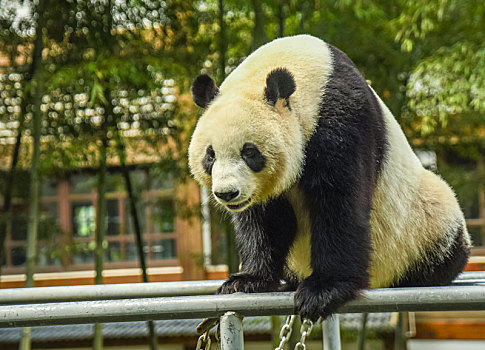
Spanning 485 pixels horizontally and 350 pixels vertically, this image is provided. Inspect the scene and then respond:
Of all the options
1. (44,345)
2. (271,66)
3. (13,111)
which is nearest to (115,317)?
(271,66)

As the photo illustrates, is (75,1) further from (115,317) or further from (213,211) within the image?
(115,317)

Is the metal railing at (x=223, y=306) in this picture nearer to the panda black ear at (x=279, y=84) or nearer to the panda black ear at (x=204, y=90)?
the panda black ear at (x=279, y=84)

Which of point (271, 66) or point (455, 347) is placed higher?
point (271, 66)

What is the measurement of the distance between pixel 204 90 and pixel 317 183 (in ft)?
1.54

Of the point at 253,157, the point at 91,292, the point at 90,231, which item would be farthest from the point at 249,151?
the point at 90,231

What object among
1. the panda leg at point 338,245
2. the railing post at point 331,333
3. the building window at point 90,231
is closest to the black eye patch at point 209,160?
the panda leg at point 338,245

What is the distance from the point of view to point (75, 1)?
433 cm

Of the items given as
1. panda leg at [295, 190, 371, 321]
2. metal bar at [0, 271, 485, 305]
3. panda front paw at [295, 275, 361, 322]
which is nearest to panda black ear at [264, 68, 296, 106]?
panda leg at [295, 190, 371, 321]

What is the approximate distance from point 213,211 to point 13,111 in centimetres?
183

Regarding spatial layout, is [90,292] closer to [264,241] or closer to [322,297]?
[264,241]

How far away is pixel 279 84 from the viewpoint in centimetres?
162

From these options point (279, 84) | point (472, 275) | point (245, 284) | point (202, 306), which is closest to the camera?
point (202, 306)

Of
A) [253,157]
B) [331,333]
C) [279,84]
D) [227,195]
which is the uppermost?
[279,84]

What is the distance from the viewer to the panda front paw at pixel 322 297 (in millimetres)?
1489
